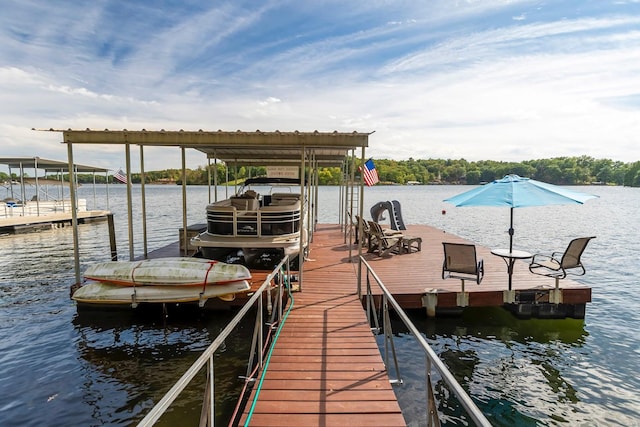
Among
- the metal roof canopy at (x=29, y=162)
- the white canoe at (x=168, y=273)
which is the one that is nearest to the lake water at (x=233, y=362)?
the white canoe at (x=168, y=273)

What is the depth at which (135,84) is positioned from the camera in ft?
49.6

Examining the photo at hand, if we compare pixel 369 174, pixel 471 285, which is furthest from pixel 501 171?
pixel 471 285

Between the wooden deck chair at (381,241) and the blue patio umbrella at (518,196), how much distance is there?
367 cm

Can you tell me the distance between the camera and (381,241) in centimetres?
1048

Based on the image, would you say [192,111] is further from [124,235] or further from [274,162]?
[124,235]

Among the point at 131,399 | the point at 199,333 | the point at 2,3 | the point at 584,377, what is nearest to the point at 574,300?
the point at 584,377

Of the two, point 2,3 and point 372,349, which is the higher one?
point 2,3

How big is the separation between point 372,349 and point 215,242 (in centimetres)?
526

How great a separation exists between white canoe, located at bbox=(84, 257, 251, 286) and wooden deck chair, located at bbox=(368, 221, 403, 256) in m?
4.45

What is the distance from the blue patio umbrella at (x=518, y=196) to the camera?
19.7 feet

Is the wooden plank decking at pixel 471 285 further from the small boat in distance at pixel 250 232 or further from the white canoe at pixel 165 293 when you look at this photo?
the white canoe at pixel 165 293

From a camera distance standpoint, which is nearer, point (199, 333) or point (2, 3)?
point (199, 333)

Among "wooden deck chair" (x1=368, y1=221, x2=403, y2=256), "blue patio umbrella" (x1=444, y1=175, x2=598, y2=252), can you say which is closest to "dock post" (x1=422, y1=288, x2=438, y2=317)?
"blue patio umbrella" (x1=444, y1=175, x2=598, y2=252)

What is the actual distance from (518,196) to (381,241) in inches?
185
